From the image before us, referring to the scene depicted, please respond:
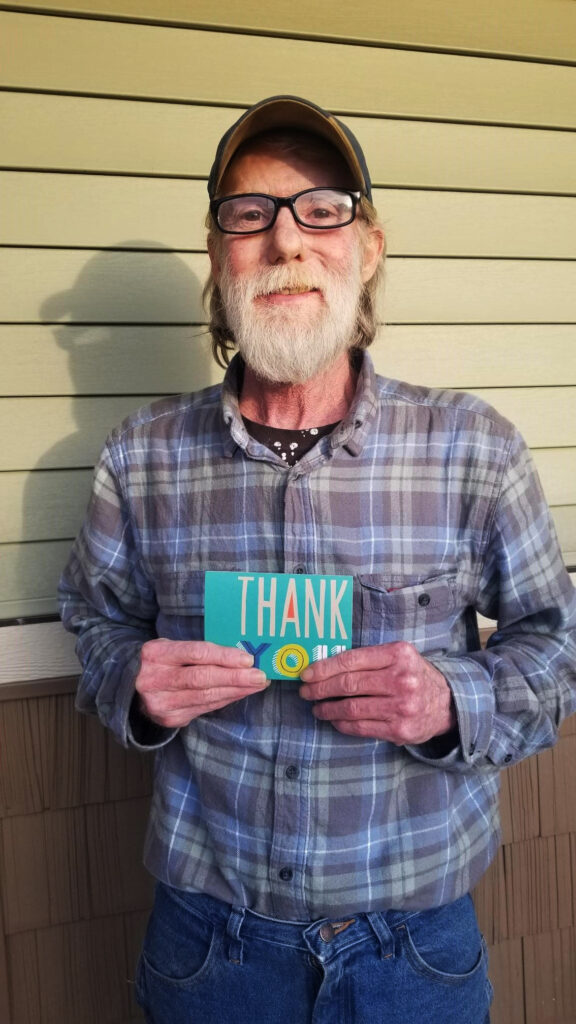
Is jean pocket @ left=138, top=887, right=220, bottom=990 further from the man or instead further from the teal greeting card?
the teal greeting card

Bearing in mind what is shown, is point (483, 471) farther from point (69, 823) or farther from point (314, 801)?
point (69, 823)

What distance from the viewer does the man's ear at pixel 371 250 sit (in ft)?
5.24

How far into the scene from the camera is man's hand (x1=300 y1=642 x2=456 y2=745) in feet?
4.06

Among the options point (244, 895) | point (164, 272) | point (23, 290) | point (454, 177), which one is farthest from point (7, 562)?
point (454, 177)

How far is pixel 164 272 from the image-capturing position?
2014mm

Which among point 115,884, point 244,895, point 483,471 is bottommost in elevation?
point 115,884

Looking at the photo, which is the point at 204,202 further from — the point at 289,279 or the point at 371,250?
the point at 289,279

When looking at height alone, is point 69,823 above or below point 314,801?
below

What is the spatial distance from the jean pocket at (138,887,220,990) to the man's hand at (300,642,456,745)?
487 millimetres

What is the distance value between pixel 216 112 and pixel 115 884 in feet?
6.54

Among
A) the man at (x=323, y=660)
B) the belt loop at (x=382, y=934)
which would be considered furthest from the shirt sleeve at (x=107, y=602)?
the belt loop at (x=382, y=934)

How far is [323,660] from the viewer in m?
1.25

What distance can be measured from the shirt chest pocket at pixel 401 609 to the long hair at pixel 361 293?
1.70ft

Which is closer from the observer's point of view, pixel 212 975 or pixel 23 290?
pixel 212 975
